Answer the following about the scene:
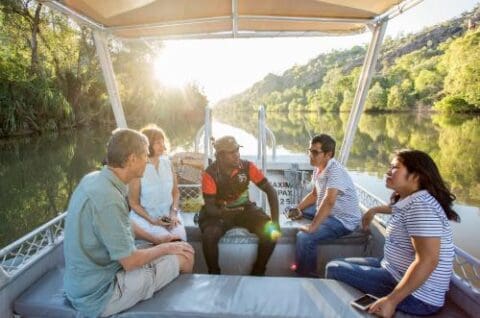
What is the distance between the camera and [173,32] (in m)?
4.32

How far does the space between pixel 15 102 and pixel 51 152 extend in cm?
323

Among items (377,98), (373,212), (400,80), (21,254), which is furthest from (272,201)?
(400,80)

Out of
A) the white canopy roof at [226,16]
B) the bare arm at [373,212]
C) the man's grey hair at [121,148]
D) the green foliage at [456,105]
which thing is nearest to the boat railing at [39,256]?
the bare arm at [373,212]

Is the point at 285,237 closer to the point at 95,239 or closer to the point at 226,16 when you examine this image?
the point at 95,239

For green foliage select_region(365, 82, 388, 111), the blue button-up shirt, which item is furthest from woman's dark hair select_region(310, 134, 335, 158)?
green foliage select_region(365, 82, 388, 111)

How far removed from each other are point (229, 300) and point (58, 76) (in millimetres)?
22077

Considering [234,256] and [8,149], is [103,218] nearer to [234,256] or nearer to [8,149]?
[234,256]

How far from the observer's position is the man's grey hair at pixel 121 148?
187 cm

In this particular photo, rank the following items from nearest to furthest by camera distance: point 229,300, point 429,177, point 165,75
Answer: point 429,177, point 229,300, point 165,75

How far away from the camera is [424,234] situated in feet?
5.90

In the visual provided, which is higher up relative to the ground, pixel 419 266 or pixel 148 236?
pixel 419 266

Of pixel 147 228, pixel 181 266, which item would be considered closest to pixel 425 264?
pixel 181 266

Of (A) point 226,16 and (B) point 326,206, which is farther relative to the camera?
(A) point 226,16

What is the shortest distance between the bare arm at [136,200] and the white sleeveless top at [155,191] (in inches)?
2.5
